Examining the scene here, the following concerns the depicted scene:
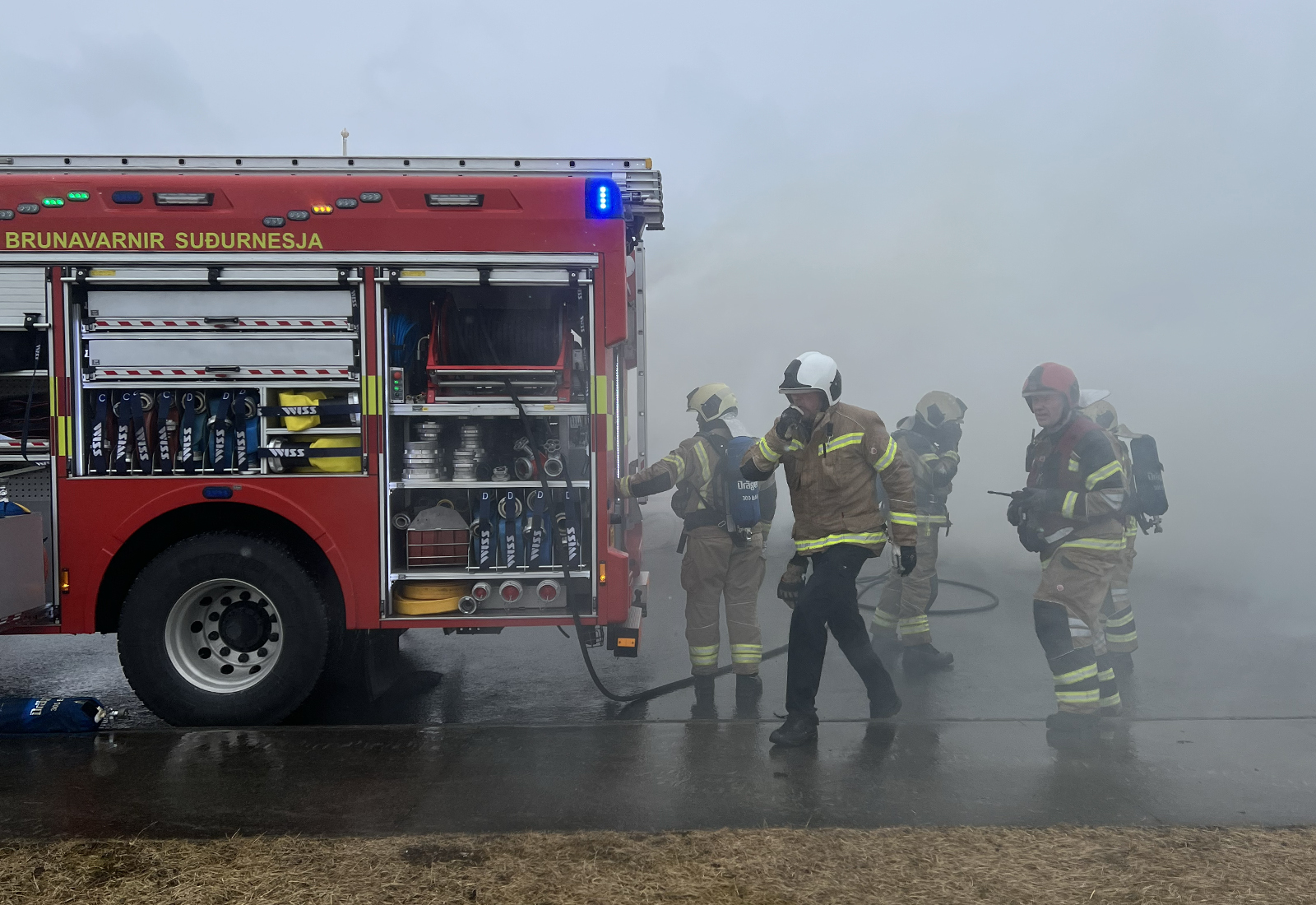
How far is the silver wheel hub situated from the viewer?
15.3 ft

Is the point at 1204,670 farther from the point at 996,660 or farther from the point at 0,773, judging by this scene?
the point at 0,773

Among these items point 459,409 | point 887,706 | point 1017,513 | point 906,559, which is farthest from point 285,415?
point 1017,513

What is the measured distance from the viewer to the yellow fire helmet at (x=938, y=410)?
22.9 feet

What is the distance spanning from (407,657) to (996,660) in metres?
3.90

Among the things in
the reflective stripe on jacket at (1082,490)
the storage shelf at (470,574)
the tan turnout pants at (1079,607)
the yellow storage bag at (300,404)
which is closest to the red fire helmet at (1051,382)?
the reflective stripe on jacket at (1082,490)

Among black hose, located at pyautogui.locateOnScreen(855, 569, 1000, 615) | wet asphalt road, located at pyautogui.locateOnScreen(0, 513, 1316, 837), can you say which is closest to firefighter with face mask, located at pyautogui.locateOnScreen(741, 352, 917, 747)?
wet asphalt road, located at pyautogui.locateOnScreen(0, 513, 1316, 837)

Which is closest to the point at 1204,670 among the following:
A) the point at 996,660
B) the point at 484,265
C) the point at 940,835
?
the point at 996,660

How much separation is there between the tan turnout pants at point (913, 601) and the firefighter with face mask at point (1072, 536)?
1478mm

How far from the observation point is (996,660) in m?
6.34

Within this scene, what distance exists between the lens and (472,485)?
4.66 m

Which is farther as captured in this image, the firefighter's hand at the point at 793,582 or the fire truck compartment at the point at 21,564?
the firefighter's hand at the point at 793,582

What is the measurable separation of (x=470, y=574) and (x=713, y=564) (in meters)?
1.45

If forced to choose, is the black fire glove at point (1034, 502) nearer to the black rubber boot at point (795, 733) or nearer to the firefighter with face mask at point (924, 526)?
the firefighter with face mask at point (924, 526)

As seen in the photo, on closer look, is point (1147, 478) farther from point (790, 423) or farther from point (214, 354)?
point (214, 354)
